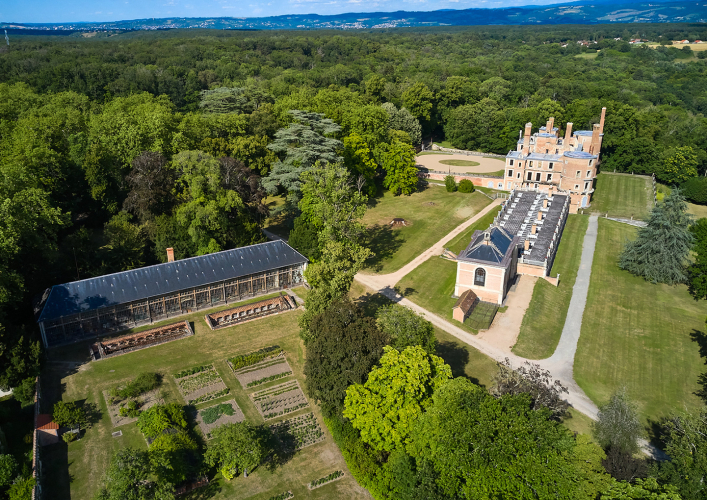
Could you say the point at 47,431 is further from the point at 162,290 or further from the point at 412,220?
the point at 412,220

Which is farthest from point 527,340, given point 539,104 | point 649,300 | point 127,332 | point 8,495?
point 539,104

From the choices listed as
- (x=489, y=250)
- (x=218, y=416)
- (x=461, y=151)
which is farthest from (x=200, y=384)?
(x=461, y=151)

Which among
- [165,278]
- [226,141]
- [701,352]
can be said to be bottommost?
[701,352]

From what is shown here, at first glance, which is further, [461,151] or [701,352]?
[461,151]

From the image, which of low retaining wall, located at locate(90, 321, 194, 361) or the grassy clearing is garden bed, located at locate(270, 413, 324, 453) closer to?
low retaining wall, located at locate(90, 321, 194, 361)

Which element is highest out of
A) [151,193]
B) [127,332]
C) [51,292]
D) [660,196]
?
[151,193]

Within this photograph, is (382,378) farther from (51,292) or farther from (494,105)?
(494,105)
